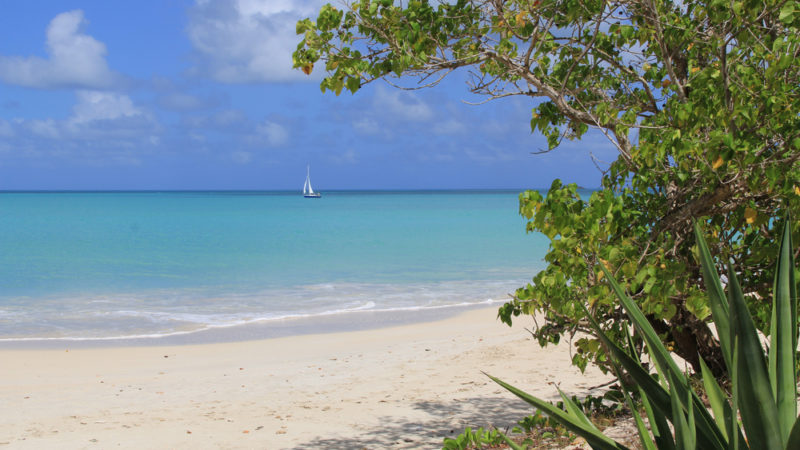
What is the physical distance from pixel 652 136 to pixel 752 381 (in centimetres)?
228

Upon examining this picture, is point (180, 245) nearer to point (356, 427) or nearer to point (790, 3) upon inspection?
point (356, 427)

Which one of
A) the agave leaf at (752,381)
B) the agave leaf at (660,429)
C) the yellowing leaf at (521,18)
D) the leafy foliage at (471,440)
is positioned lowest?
the leafy foliage at (471,440)

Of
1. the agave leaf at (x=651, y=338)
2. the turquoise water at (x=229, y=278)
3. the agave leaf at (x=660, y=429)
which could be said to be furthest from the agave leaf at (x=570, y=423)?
the turquoise water at (x=229, y=278)

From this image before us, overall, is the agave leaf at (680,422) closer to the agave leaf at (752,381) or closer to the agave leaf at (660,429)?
the agave leaf at (752,381)

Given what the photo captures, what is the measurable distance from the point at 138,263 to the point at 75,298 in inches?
328

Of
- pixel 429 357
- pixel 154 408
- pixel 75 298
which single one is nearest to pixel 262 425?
pixel 154 408

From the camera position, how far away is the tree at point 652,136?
384 centimetres

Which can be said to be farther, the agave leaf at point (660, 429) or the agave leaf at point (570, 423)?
the agave leaf at point (660, 429)

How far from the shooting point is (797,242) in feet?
12.8

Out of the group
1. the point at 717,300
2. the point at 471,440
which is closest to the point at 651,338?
the point at 717,300

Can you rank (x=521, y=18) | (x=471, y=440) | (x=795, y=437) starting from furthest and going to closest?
(x=471, y=440) → (x=521, y=18) → (x=795, y=437)

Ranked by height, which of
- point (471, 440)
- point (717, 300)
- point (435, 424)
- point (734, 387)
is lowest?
point (435, 424)

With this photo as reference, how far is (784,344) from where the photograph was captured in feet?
7.13

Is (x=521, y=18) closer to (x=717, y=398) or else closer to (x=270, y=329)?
(x=717, y=398)
